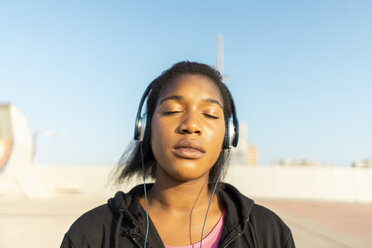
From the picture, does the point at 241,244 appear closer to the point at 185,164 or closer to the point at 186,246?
the point at 186,246

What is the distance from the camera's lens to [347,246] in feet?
18.2

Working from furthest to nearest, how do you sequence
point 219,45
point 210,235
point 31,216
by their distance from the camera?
point 219,45
point 31,216
point 210,235

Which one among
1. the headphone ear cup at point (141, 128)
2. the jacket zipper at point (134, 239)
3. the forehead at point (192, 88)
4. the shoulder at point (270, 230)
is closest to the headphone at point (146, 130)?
the headphone ear cup at point (141, 128)

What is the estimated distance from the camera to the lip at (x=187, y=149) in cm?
153

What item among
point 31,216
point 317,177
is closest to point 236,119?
point 31,216

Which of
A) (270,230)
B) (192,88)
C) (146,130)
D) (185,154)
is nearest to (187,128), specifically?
(185,154)

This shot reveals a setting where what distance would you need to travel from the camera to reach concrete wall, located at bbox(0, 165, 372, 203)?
19828 mm

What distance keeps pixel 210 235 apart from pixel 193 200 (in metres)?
0.21

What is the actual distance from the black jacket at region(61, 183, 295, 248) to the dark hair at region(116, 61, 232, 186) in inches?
15.9

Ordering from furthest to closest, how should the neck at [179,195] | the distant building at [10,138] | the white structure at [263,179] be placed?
1. the white structure at [263,179]
2. the distant building at [10,138]
3. the neck at [179,195]

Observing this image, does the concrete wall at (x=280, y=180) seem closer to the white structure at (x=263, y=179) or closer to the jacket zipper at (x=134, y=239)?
the white structure at (x=263, y=179)

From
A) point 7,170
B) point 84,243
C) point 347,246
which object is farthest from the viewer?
point 7,170

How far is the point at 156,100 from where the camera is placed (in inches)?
73.9

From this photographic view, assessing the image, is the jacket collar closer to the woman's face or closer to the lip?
the woman's face
